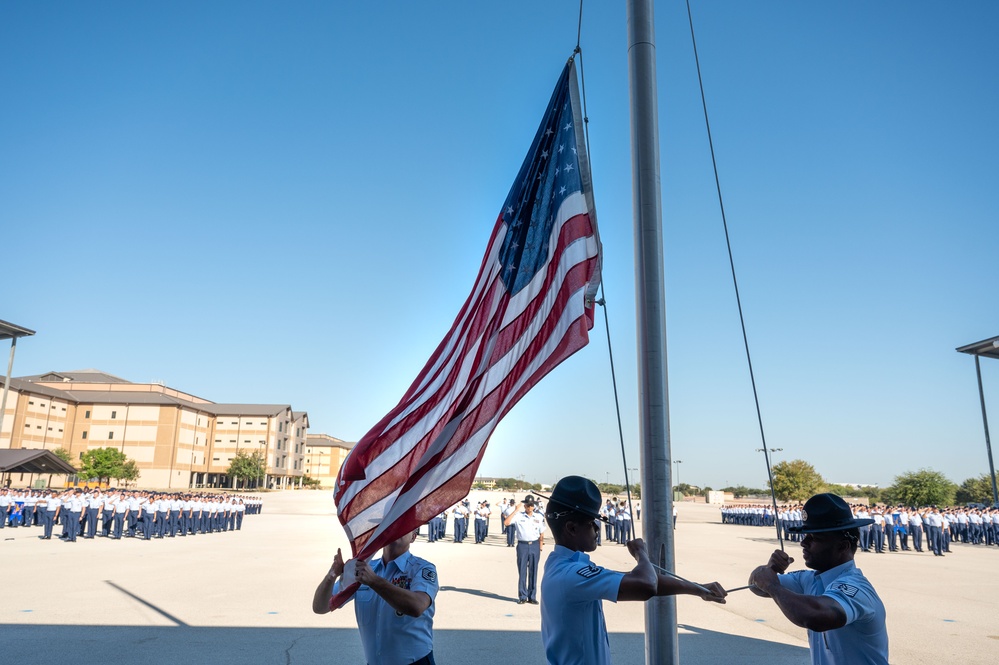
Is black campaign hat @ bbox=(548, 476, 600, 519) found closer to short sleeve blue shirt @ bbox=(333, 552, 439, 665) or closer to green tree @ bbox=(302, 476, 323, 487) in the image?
short sleeve blue shirt @ bbox=(333, 552, 439, 665)

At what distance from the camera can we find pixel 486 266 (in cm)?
447

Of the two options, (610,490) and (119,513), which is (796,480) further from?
(119,513)

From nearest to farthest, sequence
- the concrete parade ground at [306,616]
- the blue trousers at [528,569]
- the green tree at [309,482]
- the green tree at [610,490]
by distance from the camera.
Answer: the concrete parade ground at [306,616] → the blue trousers at [528,569] → the green tree at [610,490] → the green tree at [309,482]

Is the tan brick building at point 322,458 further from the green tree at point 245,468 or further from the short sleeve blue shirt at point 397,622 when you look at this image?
the short sleeve blue shirt at point 397,622

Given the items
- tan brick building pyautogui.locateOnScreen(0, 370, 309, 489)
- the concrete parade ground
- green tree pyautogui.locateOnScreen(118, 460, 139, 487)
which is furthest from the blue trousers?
green tree pyautogui.locateOnScreen(118, 460, 139, 487)

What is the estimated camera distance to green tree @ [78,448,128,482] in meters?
65.5

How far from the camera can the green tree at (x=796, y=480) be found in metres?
61.8

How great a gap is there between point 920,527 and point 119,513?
2823 centimetres

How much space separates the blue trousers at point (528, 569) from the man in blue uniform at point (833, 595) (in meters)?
8.65

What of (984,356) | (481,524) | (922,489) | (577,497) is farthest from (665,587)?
(922,489)

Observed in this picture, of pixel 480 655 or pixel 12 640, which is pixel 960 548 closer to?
pixel 480 655

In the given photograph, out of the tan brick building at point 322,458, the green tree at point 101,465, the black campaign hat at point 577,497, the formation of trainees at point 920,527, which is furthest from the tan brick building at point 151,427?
the black campaign hat at point 577,497

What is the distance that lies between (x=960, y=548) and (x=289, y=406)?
8990 cm

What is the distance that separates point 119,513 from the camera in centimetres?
2280
